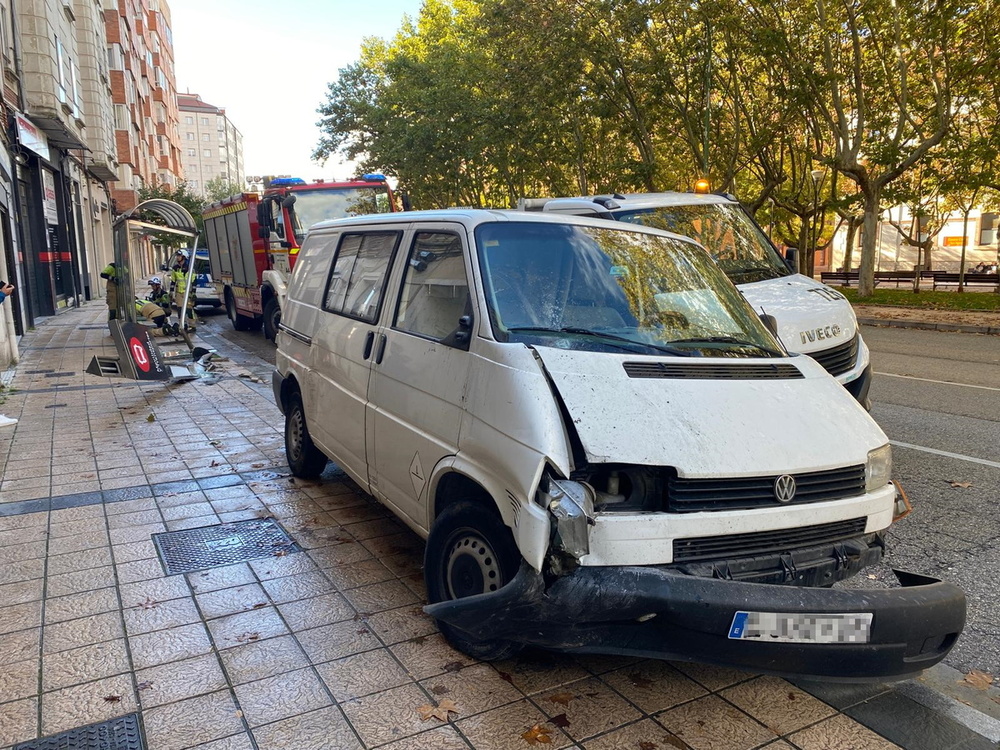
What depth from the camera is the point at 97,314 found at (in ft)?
79.0

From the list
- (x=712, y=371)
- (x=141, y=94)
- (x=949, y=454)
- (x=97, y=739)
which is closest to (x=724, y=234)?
(x=949, y=454)

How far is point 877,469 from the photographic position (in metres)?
3.27

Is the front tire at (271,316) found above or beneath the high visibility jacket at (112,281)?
beneath

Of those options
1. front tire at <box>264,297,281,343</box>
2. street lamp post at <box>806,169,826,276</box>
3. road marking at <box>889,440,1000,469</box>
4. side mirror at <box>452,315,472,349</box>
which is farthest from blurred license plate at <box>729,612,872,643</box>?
street lamp post at <box>806,169,826,276</box>

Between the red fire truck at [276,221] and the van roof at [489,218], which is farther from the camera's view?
the red fire truck at [276,221]

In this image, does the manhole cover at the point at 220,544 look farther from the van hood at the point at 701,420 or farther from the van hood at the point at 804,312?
the van hood at the point at 804,312

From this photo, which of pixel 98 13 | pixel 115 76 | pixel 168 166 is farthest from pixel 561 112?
pixel 168 166

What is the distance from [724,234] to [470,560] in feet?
17.1

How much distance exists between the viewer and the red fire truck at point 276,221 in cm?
1515

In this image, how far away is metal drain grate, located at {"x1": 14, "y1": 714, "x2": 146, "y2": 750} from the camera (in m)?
2.83

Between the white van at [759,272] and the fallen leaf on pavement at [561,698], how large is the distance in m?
3.27

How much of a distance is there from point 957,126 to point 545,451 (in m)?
23.5

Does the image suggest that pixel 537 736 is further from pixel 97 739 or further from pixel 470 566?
pixel 97 739

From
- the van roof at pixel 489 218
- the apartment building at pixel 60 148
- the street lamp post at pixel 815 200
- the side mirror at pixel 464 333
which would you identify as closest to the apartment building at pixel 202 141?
the apartment building at pixel 60 148
